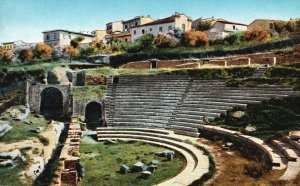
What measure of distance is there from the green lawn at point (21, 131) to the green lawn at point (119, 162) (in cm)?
303

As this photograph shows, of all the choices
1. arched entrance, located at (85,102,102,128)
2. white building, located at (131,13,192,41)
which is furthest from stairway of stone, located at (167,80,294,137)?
white building, located at (131,13,192,41)

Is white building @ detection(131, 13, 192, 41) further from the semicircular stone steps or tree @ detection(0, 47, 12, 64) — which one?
the semicircular stone steps

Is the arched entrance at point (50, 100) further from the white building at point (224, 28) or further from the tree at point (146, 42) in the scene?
the white building at point (224, 28)

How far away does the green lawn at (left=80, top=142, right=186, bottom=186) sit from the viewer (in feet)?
44.9

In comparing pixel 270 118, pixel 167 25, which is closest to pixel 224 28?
pixel 167 25

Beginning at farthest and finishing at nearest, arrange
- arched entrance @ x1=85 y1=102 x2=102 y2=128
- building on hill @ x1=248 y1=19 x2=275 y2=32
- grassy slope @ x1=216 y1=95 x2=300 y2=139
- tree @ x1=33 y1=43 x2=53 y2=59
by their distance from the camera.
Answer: tree @ x1=33 y1=43 x2=53 y2=59
building on hill @ x1=248 y1=19 x2=275 y2=32
arched entrance @ x1=85 y1=102 x2=102 y2=128
grassy slope @ x1=216 y1=95 x2=300 y2=139

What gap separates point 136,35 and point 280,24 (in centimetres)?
2617

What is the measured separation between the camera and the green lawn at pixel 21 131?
18.2m

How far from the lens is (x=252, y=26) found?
2414 inches

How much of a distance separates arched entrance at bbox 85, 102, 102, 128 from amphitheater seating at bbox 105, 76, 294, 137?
1590 millimetres

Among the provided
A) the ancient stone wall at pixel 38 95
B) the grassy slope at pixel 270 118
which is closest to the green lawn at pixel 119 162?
the grassy slope at pixel 270 118

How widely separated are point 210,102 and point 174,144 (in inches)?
185

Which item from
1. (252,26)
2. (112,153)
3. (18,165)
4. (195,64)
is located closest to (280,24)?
(252,26)

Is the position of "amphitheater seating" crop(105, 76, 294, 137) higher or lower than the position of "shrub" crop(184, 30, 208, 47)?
lower
